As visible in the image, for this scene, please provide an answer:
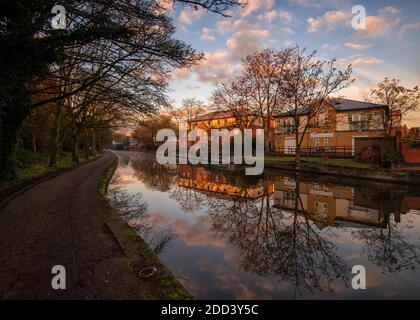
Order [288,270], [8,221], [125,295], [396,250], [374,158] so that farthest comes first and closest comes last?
[374,158], [8,221], [396,250], [288,270], [125,295]

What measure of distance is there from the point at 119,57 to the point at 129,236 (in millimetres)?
7438

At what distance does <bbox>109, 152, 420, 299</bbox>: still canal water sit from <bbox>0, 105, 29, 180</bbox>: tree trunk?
17.2 feet

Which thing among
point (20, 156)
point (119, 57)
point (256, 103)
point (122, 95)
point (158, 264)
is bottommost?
point (158, 264)

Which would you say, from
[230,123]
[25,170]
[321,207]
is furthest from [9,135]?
[230,123]

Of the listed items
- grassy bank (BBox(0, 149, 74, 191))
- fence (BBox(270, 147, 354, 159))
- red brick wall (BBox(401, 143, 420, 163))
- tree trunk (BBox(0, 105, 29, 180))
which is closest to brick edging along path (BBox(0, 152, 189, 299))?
grassy bank (BBox(0, 149, 74, 191))

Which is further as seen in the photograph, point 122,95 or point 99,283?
point 122,95

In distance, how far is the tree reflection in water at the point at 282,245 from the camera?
476 cm

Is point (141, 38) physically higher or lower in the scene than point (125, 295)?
higher

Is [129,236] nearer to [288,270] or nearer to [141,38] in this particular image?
[288,270]

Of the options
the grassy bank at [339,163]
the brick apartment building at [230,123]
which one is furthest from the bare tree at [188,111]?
the grassy bank at [339,163]

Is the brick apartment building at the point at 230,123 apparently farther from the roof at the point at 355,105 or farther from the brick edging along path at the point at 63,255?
the brick edging along path at the point at 63,255


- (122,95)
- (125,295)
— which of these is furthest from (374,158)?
(125,295)

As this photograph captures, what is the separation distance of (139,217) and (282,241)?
189 inches

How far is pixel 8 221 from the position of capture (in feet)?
21.8
